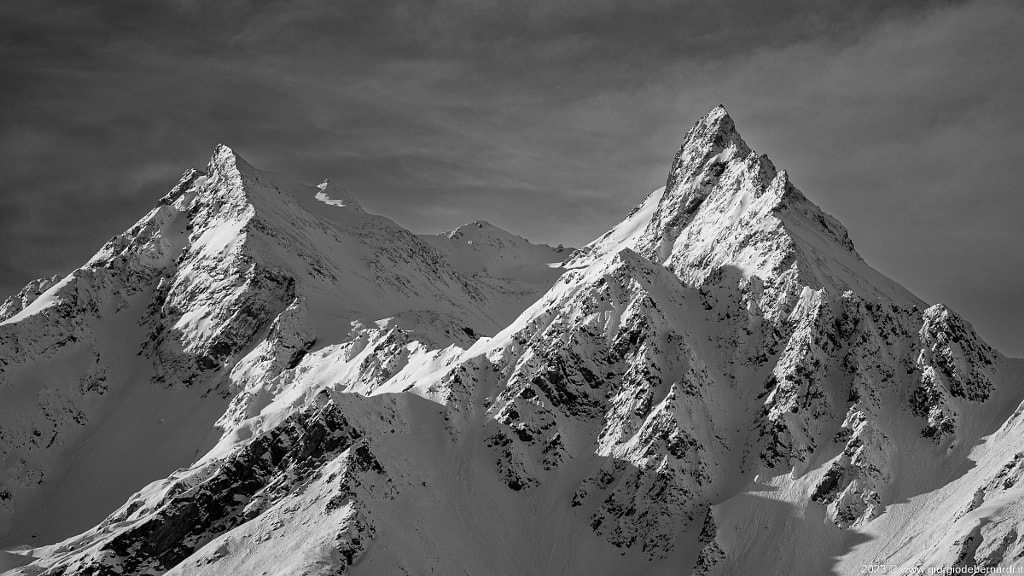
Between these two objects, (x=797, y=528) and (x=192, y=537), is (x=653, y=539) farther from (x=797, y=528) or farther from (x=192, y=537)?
(x=192, y=537)

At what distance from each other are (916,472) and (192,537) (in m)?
128

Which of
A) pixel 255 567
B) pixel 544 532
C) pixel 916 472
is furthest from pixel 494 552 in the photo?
pixel 916 472

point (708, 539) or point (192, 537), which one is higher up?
point (192, 537)

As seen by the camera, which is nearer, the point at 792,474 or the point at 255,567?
the point at 255,567

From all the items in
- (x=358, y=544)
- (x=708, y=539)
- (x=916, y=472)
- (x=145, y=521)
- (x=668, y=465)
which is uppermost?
(x=145, y=521)

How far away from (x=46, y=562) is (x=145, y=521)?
22.1 metres

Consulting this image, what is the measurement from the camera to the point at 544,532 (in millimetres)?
195375

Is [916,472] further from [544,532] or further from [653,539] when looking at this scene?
[544,532]

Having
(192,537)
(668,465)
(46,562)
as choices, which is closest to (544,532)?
(668,465)

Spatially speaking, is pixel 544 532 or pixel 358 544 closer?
pixel 358 544

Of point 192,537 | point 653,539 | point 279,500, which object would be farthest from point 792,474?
point 192,537

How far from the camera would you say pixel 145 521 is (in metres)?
191

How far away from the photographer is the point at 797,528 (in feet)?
599

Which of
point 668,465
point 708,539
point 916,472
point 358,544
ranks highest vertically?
point 358,544
